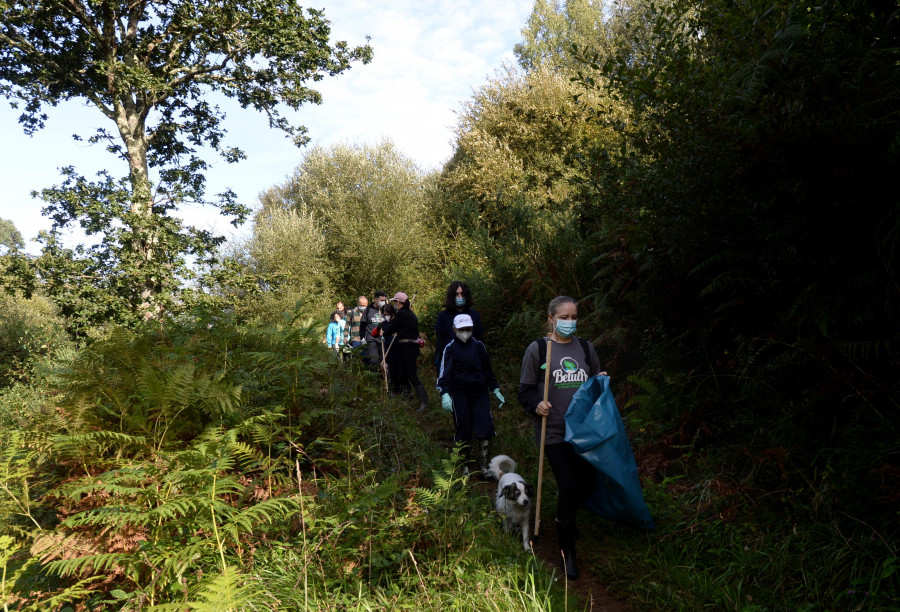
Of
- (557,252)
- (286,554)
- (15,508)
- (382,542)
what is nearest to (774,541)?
(382,542)

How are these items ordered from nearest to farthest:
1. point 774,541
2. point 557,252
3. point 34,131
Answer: point 774,541 < point 557,252 < point 34,131

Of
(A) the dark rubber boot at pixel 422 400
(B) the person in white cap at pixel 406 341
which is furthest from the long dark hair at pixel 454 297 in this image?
(A) the dark rubber boot at pixel 422 400

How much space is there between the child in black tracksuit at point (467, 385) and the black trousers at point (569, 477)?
2.09 meters

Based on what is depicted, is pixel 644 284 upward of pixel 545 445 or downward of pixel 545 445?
upward

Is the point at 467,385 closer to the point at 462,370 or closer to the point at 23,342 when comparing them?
the point at 462,370

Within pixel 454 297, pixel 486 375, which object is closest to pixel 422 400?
pixel 454 297

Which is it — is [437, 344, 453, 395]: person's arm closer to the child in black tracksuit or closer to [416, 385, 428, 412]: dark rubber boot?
the child in black tracksuit

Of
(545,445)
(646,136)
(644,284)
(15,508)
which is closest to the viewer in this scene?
(15,508)

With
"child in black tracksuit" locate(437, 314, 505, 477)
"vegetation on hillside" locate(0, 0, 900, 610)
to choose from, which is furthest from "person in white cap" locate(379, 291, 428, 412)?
"child in black tracksuit" locate(437, 314, 505, 477)

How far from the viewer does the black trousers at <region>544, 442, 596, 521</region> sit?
4.31 m

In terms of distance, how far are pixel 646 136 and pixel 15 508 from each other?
23.0 ft

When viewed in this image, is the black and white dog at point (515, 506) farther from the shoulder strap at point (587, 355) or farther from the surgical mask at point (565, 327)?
the surgical mask at point (565, 327)

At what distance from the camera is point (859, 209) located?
3738mm

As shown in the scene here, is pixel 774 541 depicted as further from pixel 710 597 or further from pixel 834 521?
pixel 710 597
